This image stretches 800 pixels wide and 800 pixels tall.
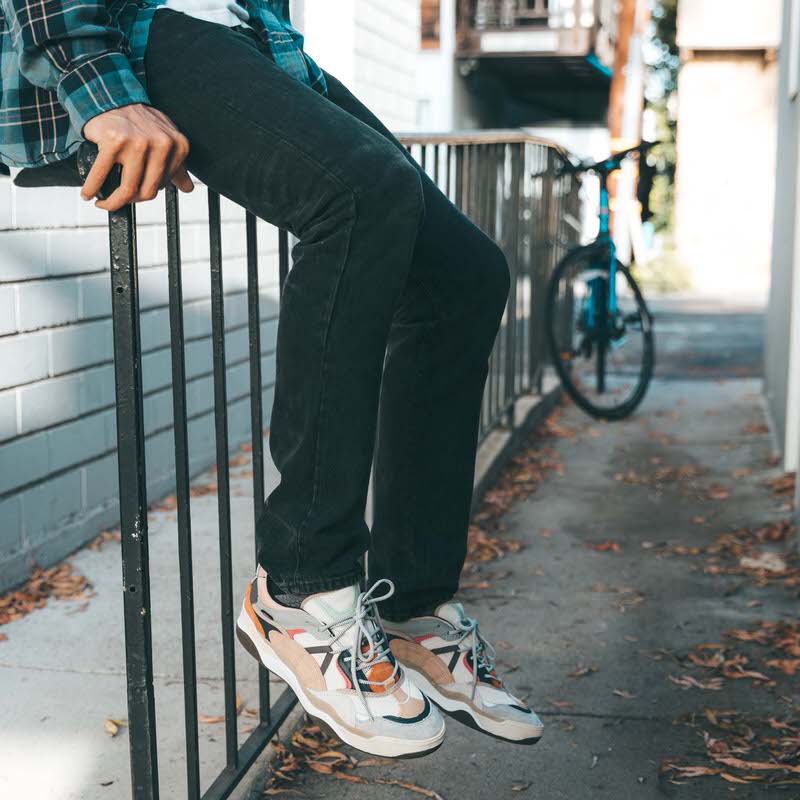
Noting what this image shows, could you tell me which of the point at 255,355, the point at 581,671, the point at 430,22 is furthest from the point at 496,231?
the point at 430,22

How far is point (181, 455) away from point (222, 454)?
188 mm

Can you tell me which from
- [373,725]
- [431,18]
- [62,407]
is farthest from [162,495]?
[431,18]

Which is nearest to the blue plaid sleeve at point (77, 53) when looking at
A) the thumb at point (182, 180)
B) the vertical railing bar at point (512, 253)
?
the thumb at point (182, 180)

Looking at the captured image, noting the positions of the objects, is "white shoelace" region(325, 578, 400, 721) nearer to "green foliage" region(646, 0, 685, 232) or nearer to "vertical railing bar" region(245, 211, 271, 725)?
"vertical railing bar" region(245, 211, 271, 725)

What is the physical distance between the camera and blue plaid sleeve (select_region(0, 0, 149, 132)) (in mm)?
1480

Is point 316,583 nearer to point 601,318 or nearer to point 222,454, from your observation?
point 222,454

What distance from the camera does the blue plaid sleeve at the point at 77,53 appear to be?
1480 mm

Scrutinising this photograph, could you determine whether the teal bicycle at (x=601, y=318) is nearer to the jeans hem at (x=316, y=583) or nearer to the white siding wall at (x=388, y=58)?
the white siding wall at (x=388, y=58)

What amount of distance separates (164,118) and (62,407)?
230cm

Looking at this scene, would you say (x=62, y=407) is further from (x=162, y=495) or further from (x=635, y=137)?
(x=635, y=137)

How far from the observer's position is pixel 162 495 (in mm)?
4363

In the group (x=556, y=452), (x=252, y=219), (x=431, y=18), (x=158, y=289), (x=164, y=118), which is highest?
(x=431, y=18)

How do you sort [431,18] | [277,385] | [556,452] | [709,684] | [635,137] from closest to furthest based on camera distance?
1. [277,385]
2. [709,684]
3. [556,452]
4. [431,18]
5. [635,137]

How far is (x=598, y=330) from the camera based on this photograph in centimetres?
634
